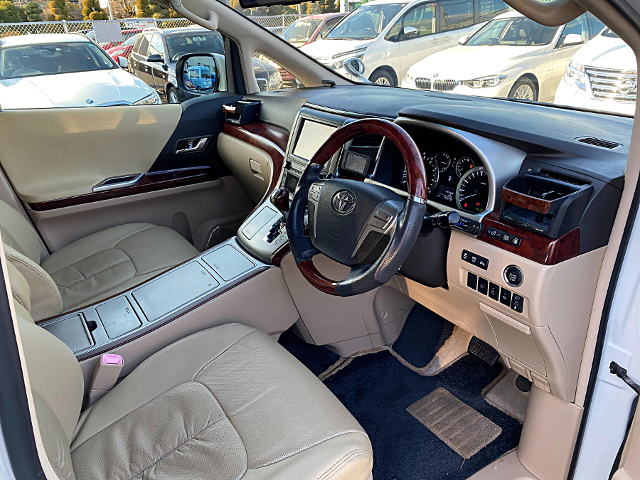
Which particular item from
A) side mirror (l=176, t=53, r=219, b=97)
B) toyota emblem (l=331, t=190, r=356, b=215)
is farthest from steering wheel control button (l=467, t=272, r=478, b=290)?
side mirror (l=176, t=53, r=219, b=97)

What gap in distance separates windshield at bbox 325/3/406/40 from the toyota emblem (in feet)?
11.1

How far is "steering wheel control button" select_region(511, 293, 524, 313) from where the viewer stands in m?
1.11

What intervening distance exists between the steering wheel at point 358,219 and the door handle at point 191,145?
4.05 ft

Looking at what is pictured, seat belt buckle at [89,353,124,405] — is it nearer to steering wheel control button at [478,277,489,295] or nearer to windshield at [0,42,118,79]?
steering wheel control button at [478,277,489,295]

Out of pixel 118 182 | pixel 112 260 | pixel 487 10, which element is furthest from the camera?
pixel 487 10

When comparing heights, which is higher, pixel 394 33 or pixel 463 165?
pixel 394 33

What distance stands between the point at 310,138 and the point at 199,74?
106 centimetres

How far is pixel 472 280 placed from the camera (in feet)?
4.03

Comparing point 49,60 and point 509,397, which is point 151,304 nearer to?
point 509,397

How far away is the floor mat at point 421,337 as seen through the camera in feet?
6.40

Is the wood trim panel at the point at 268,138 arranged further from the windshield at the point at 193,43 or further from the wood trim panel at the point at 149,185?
the windshield at the point at 193,43

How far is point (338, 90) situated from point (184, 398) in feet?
4.90

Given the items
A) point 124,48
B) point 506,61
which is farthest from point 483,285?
point 124,48

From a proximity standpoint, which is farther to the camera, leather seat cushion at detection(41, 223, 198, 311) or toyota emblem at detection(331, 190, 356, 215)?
leather seat cushion at detection(41, 223, 198, 311)
